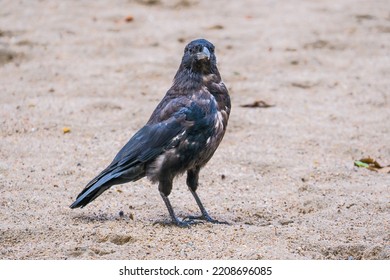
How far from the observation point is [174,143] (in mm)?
4418

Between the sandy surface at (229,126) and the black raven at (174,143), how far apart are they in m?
0.24

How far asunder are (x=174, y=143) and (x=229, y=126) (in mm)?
1892

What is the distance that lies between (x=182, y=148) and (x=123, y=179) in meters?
0.38

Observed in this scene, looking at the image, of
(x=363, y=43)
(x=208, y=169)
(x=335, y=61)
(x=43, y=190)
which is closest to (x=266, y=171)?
(x=208, y=169)

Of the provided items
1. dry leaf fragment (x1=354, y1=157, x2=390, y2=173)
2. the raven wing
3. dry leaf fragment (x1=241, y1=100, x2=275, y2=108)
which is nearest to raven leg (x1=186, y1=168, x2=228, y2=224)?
the raven wing

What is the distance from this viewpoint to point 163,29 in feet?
28.0

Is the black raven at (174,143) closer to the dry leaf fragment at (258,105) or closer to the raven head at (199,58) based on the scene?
→ the raven head at (199,58)

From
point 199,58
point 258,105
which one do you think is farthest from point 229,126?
point 199,58

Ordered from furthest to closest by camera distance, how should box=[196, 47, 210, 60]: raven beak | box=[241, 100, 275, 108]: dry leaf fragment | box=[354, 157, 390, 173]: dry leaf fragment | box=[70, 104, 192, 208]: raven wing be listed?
box=[241, 100, 275, 108]: dry leaf fragment
box=[354, 157, 390, 173]: dry leaf fragment
box=[196, 47, 210, 60]: raven beak
box=[70, 104, 192, 208]: raven wing

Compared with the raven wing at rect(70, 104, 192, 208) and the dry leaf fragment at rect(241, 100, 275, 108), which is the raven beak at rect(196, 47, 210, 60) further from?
the dry leaf fragment at rect(241, 100, 275, 108)

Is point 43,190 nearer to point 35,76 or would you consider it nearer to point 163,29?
point 35,76

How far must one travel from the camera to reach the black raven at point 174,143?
4.42 m

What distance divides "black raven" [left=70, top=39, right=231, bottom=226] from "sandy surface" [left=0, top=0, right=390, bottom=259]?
0.24 meters

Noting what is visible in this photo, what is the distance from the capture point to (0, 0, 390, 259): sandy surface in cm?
419
